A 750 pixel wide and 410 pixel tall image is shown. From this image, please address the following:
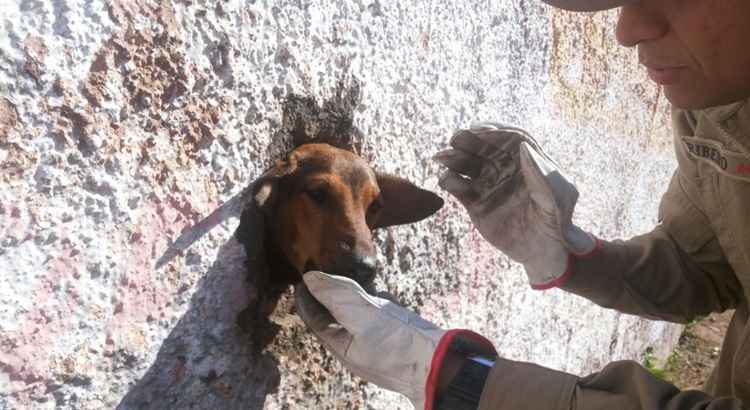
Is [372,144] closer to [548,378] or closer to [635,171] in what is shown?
[548,378]

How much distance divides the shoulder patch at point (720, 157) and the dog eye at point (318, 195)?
881 mm

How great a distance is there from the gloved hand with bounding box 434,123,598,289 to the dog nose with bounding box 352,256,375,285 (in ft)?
1.21

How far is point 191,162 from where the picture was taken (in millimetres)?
1192

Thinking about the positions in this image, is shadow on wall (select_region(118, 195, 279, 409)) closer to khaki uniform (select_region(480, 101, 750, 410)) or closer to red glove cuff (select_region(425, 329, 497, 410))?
red glove cuff (select_region(425, 329, 497, 410))

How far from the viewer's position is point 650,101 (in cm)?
339

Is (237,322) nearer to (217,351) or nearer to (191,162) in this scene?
(217,351)

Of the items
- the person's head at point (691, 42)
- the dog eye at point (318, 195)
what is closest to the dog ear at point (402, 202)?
the dog eye at point (318, 195)

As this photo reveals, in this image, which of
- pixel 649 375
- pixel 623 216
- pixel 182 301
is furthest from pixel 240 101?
pixel 623 216

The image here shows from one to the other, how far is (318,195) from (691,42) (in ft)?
2.45

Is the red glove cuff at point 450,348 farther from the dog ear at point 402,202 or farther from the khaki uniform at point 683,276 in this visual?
the dog ear at point 402,202

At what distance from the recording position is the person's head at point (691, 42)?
109 cm

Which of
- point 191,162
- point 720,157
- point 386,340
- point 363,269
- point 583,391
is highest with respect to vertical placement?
point 191,162

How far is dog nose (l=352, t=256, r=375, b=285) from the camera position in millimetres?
1344

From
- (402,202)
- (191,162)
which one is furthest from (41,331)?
(402,202)
